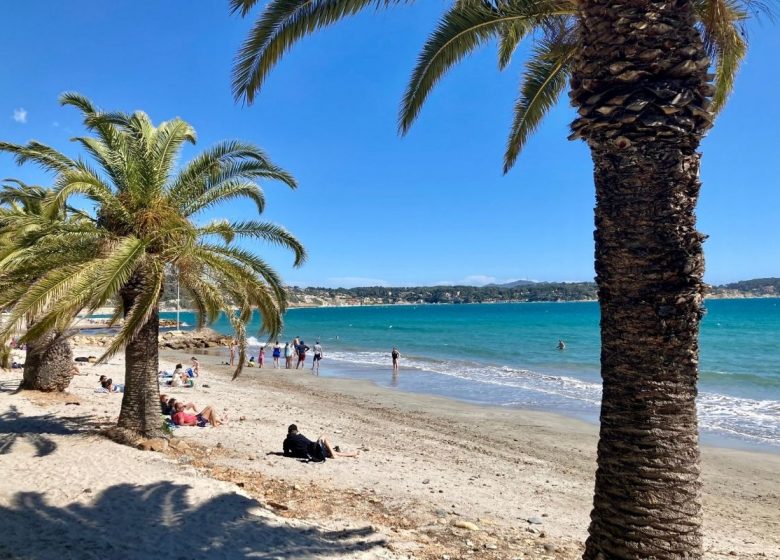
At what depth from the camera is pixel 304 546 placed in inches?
224

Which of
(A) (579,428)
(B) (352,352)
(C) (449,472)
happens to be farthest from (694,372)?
(B) (352,352)

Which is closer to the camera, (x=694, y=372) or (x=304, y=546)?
(x=694, y=372)

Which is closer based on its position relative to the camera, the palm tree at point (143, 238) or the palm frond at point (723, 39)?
the palm frond at point (723, 39)

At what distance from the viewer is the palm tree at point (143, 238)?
838 cm

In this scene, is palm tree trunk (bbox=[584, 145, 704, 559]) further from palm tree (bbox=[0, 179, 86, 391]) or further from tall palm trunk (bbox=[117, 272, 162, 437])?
palm tree (bbox=[0, 179, 86, 391])

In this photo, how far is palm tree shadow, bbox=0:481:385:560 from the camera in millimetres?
5402

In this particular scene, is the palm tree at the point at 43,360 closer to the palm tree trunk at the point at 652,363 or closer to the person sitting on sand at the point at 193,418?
the person sitting on sand at the point at 193,418

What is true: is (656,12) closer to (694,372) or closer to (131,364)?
(694,372)

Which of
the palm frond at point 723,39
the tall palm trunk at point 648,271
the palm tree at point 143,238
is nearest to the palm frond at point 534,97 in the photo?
the palm frond at point 723,39

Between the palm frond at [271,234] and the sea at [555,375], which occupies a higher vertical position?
the palm frond at [271,234]

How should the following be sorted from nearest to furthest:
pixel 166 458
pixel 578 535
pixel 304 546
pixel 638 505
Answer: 1. pixel 638 505
2. pixel 304 546
3. pixel 578 535
4. pixel 166 458

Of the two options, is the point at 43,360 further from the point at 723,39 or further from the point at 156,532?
the point at 723,39

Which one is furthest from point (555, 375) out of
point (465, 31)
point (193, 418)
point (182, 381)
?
point (465, 31)

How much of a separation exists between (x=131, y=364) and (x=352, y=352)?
1426 inches
